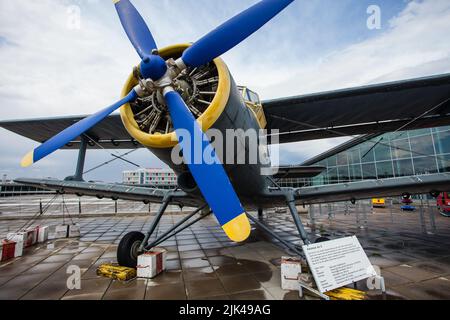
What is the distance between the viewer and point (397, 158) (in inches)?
978

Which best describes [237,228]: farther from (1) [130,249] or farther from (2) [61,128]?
(2) [61,128]

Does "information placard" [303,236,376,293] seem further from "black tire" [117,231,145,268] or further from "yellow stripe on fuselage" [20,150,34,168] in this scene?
"yellow stripe on fuselage" [20,150,34,168]

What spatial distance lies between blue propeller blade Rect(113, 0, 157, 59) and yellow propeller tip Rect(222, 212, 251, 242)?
9.64ft

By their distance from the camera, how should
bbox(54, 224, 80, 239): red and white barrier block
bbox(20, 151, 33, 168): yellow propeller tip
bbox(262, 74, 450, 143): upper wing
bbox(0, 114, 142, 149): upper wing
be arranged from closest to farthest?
Result: bbox(20, 151, 33, 168): yellow propeller tip, bbox(262, 74, 450, 143): upper wing, bbox(0, 114, 142, 149): upper wing, bbox(54, 224, 80, 239): red and white barrier block

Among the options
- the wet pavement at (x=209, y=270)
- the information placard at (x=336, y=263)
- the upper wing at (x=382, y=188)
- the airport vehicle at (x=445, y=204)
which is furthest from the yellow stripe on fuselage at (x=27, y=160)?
the airport vehicle at (x=445, y=204)

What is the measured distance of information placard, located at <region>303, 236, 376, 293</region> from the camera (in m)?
3.12

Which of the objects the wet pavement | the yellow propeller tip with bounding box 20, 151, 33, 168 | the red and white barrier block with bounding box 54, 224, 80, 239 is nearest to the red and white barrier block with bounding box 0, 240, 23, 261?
the wet pavement

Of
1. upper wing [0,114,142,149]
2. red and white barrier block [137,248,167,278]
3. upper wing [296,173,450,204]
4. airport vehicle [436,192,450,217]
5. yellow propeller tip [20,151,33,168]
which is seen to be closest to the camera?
yellow propeller tip [20,151,33,168]

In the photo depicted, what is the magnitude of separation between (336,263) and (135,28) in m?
5.04

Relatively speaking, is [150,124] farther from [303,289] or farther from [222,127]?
[303,289]

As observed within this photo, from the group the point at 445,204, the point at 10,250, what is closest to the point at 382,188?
the point at 10,250

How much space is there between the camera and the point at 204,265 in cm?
511

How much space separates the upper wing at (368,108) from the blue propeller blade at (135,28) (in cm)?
344
